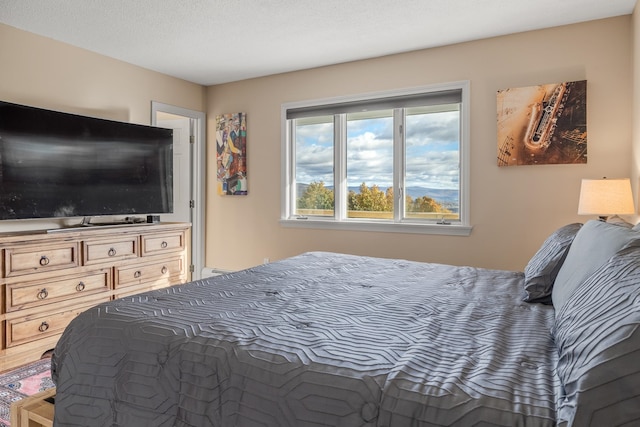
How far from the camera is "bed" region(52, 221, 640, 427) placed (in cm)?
92

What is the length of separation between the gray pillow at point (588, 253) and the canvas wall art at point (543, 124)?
1.74 m

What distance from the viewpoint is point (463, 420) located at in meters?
0.91

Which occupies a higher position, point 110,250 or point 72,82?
point 72,82

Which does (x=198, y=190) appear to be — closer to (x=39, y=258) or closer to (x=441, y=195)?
(x=39, y=258)

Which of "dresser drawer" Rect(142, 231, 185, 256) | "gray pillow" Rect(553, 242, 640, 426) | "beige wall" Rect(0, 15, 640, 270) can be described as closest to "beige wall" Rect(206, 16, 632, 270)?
"beige wall" Rect(0, 15, 640, 270)

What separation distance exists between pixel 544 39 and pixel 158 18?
10.2 feet

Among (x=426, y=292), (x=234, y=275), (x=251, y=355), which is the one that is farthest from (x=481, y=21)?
(x=251, y=355)

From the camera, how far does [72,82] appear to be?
372 centimetres

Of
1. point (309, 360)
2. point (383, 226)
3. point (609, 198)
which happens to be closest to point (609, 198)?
point (609, 198)

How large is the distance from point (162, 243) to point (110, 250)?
537 millimetres

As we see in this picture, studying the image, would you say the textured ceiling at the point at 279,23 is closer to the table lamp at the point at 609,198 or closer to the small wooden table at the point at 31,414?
the table lamp at the point at 609,198

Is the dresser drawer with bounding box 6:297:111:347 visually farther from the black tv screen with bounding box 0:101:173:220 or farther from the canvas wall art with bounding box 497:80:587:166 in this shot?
the canvas wall art with bounding box 497:80:587:166

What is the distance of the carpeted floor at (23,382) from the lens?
7.87ft

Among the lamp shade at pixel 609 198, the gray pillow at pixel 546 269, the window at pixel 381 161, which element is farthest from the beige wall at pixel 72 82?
the lamp shade at pixel 609 198
